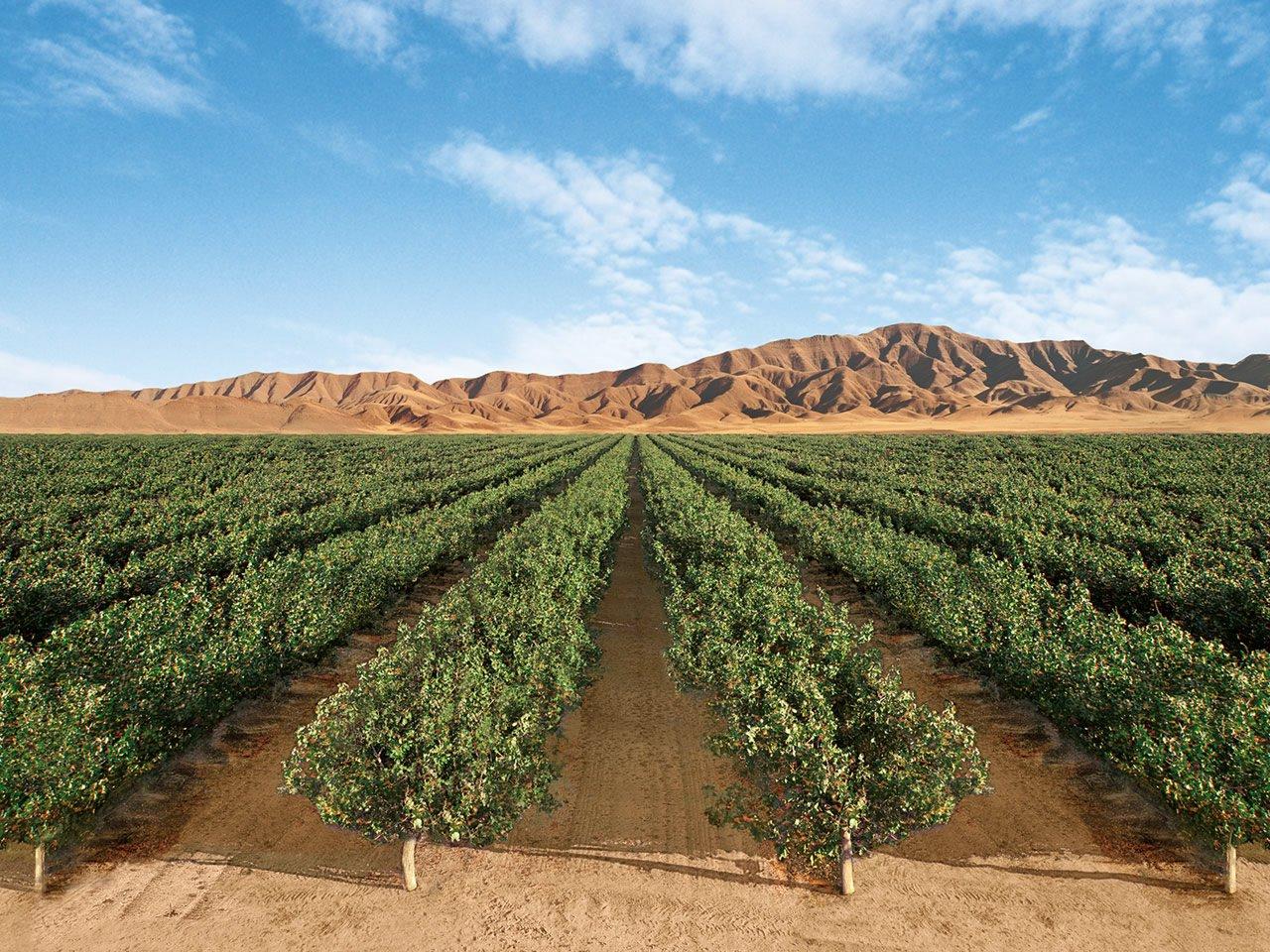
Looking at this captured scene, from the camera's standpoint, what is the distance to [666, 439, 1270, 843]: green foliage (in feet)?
26.9

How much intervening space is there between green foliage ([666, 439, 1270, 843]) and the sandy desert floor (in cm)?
124

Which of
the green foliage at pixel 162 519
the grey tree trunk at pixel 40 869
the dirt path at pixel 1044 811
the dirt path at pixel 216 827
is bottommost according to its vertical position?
the dirt path at pixel 1044 811

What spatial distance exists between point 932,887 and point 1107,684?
472 cm

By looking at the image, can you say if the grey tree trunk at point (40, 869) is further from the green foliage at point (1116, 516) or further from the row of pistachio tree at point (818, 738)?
the green foliage at point (1116, 516)

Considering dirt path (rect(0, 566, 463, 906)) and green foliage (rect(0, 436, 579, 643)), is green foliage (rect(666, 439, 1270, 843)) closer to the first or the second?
dirt path (rect(0, 566, 463, 906))

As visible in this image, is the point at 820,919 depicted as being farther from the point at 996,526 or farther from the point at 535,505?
the point at 535,505

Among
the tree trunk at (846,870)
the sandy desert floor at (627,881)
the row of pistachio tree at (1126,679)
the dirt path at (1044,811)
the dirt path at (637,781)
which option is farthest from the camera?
the dirt path at (637,781)

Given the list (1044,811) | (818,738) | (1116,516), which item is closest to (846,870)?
(818,738)

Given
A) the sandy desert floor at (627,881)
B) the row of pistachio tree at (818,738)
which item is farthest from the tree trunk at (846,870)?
the sandy desert floor at (627,881)

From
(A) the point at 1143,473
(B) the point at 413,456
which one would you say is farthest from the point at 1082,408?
(B) the point at 413,456

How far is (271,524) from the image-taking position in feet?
81.5

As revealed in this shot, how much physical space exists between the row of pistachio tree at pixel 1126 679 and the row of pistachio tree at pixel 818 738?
→ 2.30 metres

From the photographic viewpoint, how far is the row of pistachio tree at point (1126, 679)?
323 inches

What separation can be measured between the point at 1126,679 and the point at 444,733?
36.2ft
